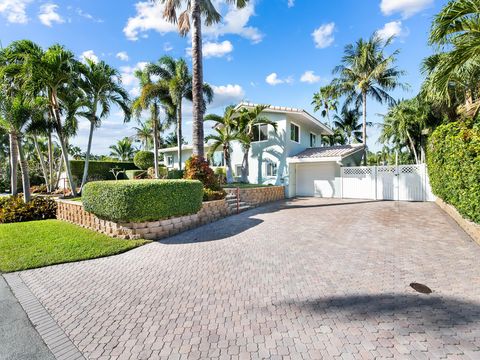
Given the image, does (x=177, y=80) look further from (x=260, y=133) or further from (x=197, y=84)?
(x=197, y=84)

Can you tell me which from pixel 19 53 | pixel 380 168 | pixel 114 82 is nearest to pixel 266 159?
pixel 380 168

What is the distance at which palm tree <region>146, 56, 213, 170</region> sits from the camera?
770 inches

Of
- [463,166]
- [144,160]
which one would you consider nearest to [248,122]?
→ [463,166]

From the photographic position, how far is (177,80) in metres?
19.5

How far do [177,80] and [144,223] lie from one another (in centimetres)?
1504

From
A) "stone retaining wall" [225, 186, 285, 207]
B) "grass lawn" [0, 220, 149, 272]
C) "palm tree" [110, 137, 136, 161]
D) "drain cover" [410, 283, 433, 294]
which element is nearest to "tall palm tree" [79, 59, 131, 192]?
"grass lawn" [0, 220, 149, 272]

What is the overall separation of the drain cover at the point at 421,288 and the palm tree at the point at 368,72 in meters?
17.5

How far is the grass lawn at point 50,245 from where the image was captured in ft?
20.5

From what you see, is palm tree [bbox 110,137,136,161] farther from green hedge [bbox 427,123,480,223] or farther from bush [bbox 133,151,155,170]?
green hedge [bbox 427,123,480,223]

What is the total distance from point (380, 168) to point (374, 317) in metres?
14.7

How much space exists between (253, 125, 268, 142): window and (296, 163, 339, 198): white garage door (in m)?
Result: 3.54

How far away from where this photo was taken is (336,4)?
41.4 ft

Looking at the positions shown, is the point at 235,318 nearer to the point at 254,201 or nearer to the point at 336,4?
the point at 254,201

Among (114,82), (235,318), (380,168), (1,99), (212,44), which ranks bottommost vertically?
(235,318)
